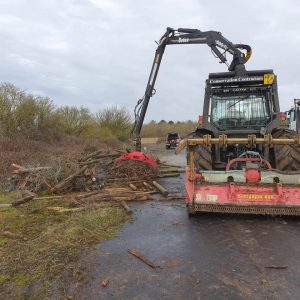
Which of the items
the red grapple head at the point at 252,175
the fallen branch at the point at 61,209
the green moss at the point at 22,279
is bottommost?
the green moss at the point at 22,279

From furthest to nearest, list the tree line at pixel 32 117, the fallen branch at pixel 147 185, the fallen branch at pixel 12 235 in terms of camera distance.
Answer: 1. the tree line at pixel 32 117
2. the fallen branch at pixel 147 185
3. the fallen branch at pixel 12 235

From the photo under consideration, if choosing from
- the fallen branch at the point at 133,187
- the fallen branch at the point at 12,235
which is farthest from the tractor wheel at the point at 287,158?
the fallen branch at the point at 12,235

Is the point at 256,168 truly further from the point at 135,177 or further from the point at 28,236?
the point at 135,177

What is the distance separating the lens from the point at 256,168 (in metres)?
6.82

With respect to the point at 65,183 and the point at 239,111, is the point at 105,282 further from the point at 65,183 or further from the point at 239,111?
the point at 65,183

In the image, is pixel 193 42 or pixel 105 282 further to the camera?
pixel 193 42

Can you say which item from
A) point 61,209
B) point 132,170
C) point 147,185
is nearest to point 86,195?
point 61,209

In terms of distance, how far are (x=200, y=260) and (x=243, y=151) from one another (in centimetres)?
402

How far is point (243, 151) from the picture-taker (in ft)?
26.8

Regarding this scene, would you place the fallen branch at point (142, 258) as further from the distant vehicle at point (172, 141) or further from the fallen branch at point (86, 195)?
the distant vehicle at point (172, 141)

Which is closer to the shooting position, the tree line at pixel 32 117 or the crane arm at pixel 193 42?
the crane arm at pixel 193 42

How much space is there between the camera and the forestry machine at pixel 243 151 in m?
6.48

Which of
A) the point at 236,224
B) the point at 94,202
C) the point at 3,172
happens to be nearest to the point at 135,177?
the point at 94,202

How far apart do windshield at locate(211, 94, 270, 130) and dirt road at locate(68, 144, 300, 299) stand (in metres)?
2.49
